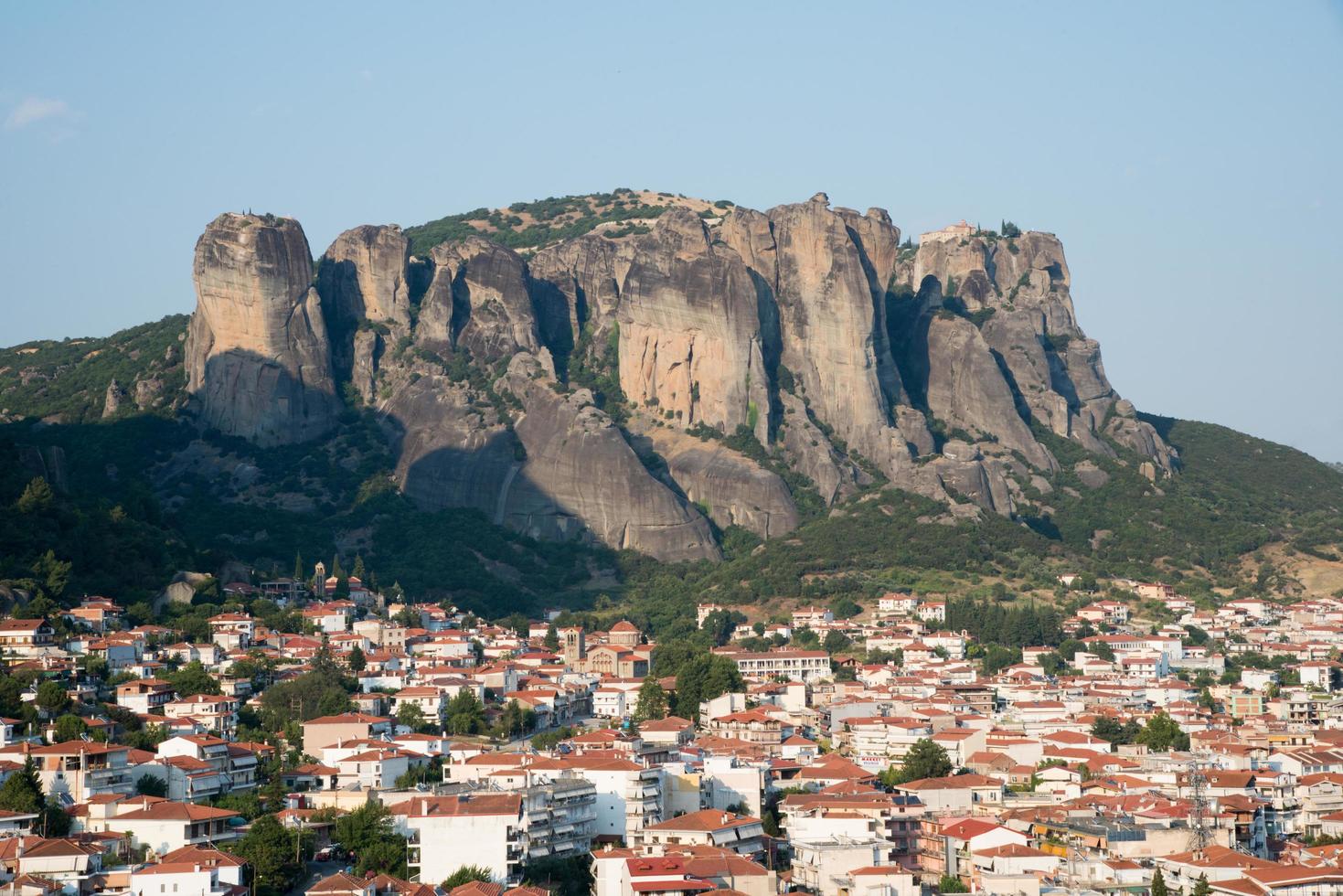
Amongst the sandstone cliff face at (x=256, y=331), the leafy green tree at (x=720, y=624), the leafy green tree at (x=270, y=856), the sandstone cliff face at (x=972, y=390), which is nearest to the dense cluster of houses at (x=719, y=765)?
the leafy green tree at (x=270, y=856)

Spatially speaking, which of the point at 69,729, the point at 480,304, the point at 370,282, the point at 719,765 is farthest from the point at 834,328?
the point at 69,729

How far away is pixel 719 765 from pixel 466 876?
1281 centimetres

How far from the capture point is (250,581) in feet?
321

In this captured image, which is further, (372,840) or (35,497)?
(35,497)

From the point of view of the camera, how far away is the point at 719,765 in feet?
209

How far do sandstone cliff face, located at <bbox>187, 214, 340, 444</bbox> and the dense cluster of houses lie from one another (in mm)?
27402

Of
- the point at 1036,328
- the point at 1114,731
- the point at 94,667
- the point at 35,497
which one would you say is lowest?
the point at 1114,731

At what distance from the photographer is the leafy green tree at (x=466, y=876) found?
172 feet

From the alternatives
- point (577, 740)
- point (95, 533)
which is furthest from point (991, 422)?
point (577, 740)

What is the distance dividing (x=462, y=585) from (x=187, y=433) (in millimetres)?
22751

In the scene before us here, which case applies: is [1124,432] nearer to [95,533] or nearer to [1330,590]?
[1330,590]

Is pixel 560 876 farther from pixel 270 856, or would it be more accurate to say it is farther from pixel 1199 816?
pixel 1199 816

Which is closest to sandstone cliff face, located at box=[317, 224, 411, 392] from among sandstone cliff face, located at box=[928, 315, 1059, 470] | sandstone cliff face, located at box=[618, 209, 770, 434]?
sandstone cliff face, located at box=[618, 209, 770, 434]

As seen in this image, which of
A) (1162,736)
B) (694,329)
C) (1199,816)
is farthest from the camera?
(694,329)
